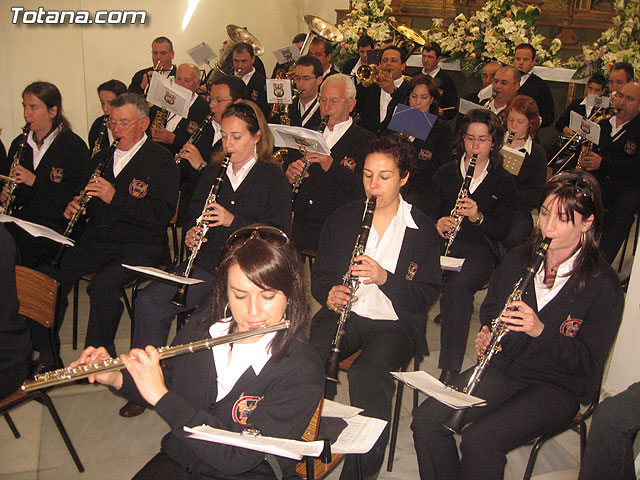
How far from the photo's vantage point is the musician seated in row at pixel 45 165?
390 centimetres

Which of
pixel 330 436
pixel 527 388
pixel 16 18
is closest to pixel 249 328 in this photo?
pixel 330 436

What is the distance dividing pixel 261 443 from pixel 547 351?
1.36 meters

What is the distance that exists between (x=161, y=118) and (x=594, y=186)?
4.02 meters

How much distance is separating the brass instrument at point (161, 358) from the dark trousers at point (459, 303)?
1905 millimetres

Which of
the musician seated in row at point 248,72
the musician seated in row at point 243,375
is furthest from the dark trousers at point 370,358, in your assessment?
the musician seated in row at point 248,72

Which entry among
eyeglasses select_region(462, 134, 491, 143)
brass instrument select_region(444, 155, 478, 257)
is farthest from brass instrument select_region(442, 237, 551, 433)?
Answer: eyeglasses select_region(462, 134, 491, 143)

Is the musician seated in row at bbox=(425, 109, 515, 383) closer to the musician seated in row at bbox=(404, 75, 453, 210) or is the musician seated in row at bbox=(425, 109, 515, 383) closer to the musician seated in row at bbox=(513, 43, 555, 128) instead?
the musician seated in row at bbox=(404, 75, 453, 210)

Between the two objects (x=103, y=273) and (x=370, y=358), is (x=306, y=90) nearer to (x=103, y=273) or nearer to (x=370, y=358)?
(x=103, y=273)

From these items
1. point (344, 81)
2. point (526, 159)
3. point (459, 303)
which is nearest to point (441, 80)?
point (526, 159)

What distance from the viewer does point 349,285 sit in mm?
2713

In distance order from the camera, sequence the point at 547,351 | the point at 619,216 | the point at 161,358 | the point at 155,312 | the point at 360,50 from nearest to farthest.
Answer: the point at 161,358 → the point at 547,351 → the point at 155,312 → the point at 619,216 → the point at 360,50

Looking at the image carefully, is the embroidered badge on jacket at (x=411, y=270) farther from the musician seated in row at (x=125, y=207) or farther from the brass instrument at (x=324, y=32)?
the brass instrument at (x=324, y=32)

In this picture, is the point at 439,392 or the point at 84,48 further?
the point at 84,48

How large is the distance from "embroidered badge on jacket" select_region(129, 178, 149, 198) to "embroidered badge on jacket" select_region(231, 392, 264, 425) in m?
2.11
